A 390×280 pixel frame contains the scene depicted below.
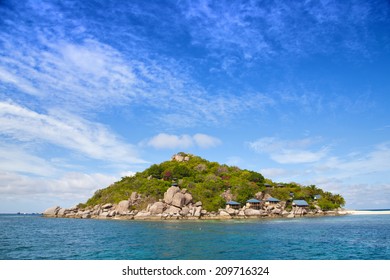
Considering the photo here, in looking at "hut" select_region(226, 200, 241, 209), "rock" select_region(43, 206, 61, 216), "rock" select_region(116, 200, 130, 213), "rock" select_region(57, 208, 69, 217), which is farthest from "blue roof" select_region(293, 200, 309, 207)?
"rock" select_region(43, 206, 61, 216)

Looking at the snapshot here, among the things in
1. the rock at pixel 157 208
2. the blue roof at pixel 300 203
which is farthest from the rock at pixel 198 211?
the blue roof at pixel 300 203

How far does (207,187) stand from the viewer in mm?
69938

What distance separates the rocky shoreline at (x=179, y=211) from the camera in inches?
2333

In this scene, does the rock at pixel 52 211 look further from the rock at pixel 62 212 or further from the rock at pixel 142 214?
the rock at pixel 142 214

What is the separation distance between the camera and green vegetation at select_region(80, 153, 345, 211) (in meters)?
67.1

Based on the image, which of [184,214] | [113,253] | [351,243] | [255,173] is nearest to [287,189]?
[255,173]

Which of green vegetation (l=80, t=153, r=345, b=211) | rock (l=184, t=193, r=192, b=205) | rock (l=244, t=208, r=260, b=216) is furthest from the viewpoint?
green vegetation (l=80, t=153, r=345, b=211)

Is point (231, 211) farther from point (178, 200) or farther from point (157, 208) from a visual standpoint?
point (157, 208)

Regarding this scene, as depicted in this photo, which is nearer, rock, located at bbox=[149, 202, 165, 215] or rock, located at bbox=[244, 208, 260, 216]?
rock, located at bbox=[149, 202, 165, 215]

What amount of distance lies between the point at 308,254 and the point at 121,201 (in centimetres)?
5349

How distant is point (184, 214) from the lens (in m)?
59.2

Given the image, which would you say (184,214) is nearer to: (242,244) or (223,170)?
(223,170)

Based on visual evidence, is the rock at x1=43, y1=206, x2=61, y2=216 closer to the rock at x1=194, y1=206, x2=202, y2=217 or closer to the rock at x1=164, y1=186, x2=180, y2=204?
the rock at x1=164, y1=186, x2=180, y2=204

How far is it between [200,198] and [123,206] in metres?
18.1
